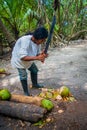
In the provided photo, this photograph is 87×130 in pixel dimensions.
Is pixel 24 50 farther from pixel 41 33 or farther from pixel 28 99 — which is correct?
pixel 28 99

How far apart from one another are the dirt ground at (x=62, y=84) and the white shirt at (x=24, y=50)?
0.84 metres

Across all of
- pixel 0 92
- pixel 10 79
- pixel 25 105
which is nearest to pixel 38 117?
pixel 25 105

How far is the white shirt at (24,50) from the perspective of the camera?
161 inches

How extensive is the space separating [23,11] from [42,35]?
6351 mm

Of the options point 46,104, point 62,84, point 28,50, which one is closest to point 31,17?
point 62,84

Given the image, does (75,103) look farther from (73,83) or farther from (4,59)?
(4,59)

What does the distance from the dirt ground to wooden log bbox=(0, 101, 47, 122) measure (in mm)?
99

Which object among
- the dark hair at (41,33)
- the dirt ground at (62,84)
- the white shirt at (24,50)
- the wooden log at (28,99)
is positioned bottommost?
the dirt ground at (62,84)

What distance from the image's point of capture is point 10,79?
596 centimetres

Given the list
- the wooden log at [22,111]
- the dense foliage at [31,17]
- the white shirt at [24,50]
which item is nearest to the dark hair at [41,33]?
the white shirt at [24,50]

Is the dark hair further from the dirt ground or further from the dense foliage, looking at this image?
the dense foliage

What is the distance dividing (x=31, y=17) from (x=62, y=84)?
15.0ft

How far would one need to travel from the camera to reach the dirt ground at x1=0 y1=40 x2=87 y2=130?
12.3 feet

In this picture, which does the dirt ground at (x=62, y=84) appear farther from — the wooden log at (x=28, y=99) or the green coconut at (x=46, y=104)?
the wooden log at (x=28, y=99)
